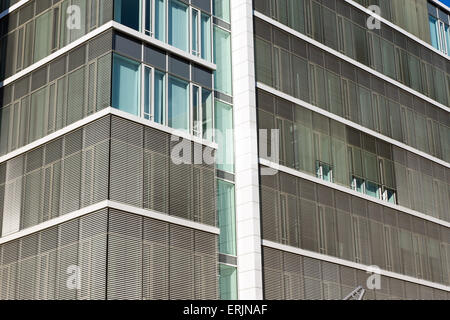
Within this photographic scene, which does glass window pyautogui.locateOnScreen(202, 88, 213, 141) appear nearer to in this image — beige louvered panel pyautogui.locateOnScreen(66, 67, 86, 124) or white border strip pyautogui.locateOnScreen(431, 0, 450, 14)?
beige louvered panel pyautogui.locateOnScreen(66, 67, 86, 124)

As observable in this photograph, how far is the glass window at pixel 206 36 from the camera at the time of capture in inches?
1444

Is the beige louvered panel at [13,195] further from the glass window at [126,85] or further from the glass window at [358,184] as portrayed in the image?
the glass window at [358,184]

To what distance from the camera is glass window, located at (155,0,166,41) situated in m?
34.8

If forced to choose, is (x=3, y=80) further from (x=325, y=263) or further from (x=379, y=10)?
(x=379, y=10)

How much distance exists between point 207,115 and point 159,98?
2.59 meters

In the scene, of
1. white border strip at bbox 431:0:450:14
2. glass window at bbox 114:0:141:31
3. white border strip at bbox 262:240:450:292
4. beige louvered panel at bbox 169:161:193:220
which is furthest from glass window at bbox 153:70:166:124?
white border strip at bbox 431:0:450:14

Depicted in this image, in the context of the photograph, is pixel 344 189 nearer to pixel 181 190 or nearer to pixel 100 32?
pixel 181 190

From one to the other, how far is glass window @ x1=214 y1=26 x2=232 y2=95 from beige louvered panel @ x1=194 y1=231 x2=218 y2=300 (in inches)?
308

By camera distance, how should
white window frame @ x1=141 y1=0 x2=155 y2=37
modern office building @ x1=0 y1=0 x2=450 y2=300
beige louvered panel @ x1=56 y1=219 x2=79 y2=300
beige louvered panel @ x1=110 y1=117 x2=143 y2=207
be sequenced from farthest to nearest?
white window frame @ x1=141 y1=0 x2=155 y2=37 → modern office building @ x1=0 y1=0 x2=450 y2=300 → beige louvered panel @ x1=110 y1=117 x2=143 y2=207 → beige louvered panel @ x1=56 y1=219 x2=79 y2=300
